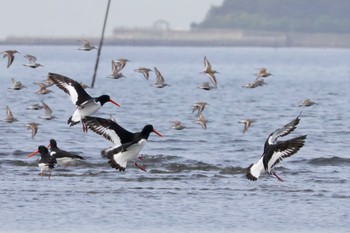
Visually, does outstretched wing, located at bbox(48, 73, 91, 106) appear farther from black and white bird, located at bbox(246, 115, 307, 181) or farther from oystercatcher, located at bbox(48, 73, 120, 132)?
black and white bird, located at bbox(246, 115, 307, 181)

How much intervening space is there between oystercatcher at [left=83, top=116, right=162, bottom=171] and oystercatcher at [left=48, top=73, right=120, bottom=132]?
1.72 ft

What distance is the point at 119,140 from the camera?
2189cm

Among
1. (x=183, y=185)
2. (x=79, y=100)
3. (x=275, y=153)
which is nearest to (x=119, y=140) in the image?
(x=79, y=100)

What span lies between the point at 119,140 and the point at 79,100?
1.81 m

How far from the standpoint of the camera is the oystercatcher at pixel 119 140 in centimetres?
2138

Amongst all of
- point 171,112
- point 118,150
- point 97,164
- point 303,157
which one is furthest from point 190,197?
point 171,112

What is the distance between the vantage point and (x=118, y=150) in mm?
21484

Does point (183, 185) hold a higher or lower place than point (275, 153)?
lower

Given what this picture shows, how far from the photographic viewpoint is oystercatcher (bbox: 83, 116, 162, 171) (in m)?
21.4

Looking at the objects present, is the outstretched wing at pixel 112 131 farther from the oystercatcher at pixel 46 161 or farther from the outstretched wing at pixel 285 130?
the oystercatcher at pixel 46 161

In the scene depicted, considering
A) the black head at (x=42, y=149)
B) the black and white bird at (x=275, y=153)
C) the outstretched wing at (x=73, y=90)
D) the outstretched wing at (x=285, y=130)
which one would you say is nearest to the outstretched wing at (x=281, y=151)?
the black and white bird at (x=275, y=153)

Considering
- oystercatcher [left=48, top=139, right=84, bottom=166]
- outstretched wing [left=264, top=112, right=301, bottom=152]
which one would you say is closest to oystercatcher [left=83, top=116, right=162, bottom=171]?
outstretched wing [left=264, top=112, right=301, bottom=152]

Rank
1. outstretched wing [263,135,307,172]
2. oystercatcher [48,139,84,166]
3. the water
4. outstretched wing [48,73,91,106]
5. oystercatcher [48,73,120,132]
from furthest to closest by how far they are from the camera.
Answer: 1. oystercatcher [48,139,84,166]
2. outstretched wing [48,73,91,106]
3. oystercatcher [48,73,120,132]
4. outstretched wing [263,135,307,172]
5. the water

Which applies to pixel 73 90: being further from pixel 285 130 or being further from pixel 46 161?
pixel 285 130
